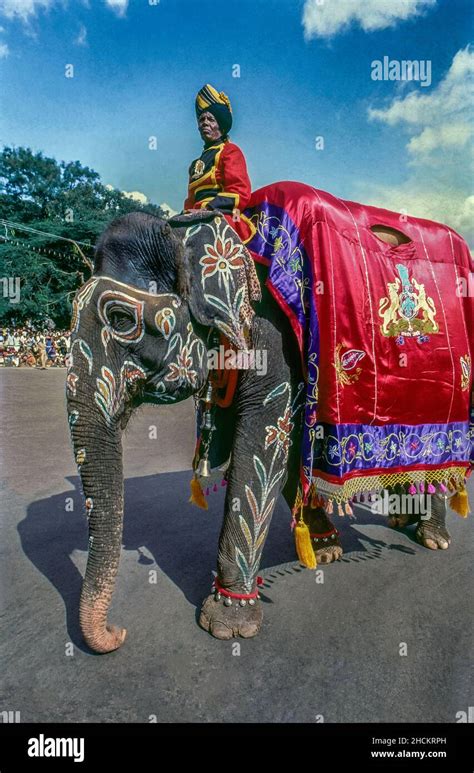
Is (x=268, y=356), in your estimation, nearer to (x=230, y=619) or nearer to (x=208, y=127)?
(x=230, y=619)

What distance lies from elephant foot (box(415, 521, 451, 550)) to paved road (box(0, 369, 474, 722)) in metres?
0.09

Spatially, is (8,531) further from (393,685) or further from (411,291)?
(411,291)

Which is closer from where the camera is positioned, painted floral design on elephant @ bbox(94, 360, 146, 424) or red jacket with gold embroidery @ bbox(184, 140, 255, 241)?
painted floral design on elephant @ bbox(94, 360, 146, 424)

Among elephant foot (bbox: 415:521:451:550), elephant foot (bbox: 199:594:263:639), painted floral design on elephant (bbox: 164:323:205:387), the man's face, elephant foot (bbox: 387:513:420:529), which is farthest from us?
elephant foot (bbox: 387:513:420:529)

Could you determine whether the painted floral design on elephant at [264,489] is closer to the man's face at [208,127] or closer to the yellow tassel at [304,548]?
the yellow tassel at [304,548]

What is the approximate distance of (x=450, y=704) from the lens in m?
2.48

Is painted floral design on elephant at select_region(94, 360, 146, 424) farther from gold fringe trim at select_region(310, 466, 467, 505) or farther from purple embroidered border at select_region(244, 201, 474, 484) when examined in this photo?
gold fringe trim at select_region(310, 466, 467, 505)

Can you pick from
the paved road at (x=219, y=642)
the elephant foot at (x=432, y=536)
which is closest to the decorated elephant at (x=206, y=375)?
the paved road at (x=219, y=642)

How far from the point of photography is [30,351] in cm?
2386

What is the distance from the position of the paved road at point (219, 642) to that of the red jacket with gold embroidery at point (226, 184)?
91.2 inches

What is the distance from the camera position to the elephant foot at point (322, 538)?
4069 millimetres

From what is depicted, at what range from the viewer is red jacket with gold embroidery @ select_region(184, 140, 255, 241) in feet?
10.3

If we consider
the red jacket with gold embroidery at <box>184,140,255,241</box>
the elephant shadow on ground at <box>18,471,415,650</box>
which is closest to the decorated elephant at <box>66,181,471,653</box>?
the red jacket with gold embroidery at <box>184,140,255,241</box>

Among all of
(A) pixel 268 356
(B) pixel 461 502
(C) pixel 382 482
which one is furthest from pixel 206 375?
(B) pixel 461 502
